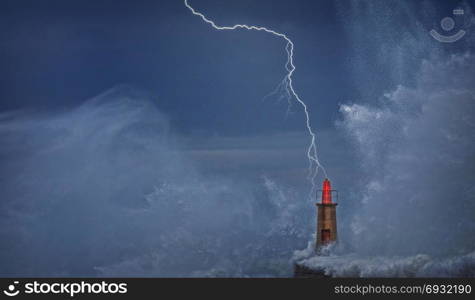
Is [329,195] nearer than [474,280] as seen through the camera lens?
No

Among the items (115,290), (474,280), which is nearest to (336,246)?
(474,280)

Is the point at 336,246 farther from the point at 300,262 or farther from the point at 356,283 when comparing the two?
the point at 356,283

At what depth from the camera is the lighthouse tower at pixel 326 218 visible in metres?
42.7

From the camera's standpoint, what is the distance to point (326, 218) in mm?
42844

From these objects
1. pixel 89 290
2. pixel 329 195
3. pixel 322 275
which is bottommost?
pixel 89 290

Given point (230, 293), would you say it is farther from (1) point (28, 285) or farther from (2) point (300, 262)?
(2) point (300, 262)

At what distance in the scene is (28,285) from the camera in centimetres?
3000

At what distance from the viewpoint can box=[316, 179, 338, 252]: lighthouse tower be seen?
4269cm

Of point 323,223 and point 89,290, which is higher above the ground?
point 323,223

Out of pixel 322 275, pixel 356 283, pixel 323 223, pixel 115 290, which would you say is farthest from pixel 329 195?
pixel 115 290

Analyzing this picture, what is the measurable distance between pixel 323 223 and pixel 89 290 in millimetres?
16906

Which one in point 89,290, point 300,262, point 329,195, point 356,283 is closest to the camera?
point 89,290

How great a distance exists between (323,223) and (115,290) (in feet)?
53.3

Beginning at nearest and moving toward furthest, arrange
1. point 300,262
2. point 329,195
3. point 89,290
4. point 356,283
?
point 89,290
point 356,283
point 329,195
point 300,262
